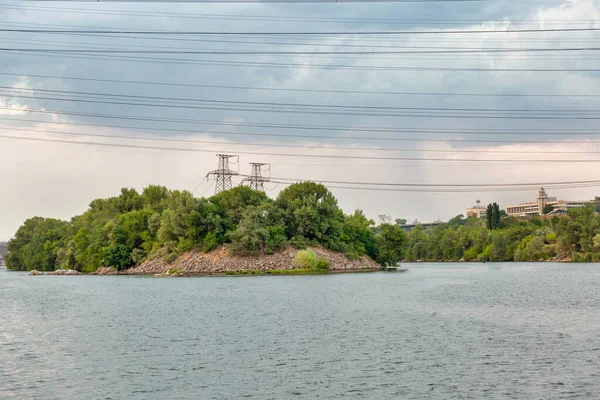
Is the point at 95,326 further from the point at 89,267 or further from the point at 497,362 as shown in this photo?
the point at 89,267

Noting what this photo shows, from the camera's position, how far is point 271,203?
138m

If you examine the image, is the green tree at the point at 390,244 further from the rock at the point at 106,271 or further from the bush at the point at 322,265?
the rock at the point at 106,271

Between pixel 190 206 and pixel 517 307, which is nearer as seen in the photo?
pixel 517 307

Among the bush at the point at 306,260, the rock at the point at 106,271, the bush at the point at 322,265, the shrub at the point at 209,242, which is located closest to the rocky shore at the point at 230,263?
the shrub at the point at 209,242

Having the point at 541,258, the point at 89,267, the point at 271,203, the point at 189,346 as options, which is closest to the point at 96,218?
the point at 89,267

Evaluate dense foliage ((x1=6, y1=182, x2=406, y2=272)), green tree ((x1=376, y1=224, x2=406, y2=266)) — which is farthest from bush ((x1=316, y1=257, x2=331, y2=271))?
green tree ((x1=376, y1=224, x2=406, y2=266))

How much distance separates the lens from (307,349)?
36750 millimetres

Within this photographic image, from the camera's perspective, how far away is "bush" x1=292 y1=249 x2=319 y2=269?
132125mm

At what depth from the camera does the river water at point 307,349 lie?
1089 inches

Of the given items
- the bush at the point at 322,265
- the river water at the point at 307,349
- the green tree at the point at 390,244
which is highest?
the green tree at the point at 390,244

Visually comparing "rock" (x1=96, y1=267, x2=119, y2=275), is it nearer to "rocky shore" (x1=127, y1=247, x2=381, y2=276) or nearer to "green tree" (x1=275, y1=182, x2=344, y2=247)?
"rocky shore" (x1=127, y1=247, x2=381, y2=276)

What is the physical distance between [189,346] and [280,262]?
318ft

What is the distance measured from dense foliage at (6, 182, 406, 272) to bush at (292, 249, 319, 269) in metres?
4.49

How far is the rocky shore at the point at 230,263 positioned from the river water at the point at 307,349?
221ft
